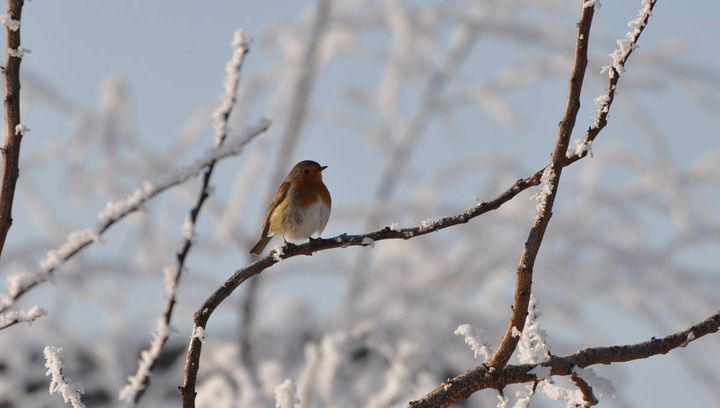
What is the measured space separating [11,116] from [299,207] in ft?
5.72

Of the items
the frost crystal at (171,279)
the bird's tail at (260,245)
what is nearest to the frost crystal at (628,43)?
the frost crystal at (171,279)

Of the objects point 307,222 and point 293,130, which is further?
point 293,130

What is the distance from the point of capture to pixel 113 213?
1773mm

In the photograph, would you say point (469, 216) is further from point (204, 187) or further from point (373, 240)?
point (204, 187)

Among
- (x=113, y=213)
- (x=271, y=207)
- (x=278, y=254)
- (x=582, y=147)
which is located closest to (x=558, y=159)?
(x=582, y=147)

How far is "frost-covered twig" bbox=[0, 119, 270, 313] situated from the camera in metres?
1.67

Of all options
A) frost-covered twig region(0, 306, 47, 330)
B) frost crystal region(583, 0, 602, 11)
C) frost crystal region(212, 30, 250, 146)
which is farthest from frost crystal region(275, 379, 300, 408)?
frost crystal region(583, 0, 602, 11)

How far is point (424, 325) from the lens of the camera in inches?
271

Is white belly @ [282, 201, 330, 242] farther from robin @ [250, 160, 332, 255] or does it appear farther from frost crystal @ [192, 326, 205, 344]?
frost crystal @ [192, 326, 205, 344]

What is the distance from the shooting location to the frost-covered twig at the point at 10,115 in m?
1.61

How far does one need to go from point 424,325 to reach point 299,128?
5.97ft

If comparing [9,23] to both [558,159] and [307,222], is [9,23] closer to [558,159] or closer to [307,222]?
[558,159]

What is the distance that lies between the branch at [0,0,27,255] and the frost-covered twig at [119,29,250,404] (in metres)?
0.49

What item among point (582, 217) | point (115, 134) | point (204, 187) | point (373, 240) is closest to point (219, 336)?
point (115, 134)
